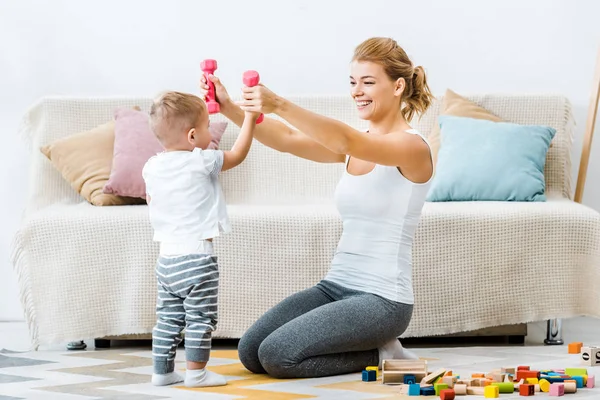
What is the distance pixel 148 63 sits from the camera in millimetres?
3684

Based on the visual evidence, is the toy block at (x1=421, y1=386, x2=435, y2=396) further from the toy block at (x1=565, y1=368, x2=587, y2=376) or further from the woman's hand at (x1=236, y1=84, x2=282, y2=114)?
the woman's hand at (x1=236, y1=84, x2=282, y2=114)

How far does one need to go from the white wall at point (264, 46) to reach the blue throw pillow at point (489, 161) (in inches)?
16.6

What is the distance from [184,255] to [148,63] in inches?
65.9

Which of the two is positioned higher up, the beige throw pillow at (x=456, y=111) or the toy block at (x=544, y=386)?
the beige throw pillow at (x=456, y=111)

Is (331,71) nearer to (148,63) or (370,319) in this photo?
(148,63)

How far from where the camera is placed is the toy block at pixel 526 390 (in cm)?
204

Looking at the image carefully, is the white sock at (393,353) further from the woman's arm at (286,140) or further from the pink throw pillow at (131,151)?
the pink throw pillow at (131,151)

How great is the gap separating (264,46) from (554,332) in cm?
159

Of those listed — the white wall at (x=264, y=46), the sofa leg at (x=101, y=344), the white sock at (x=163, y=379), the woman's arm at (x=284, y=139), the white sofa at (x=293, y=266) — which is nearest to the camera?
the white sock at (x=163, y=379)

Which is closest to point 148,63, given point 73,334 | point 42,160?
point 42,160

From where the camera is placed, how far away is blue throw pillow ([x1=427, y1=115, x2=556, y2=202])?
10.4ft

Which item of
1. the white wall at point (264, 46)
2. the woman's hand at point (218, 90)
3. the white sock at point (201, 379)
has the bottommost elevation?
the white sock at point (201, 379)

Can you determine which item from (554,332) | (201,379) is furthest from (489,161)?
(201,379)

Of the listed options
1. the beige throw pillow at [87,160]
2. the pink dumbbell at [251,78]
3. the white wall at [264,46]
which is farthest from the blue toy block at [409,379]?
the white wall at [264,46]
